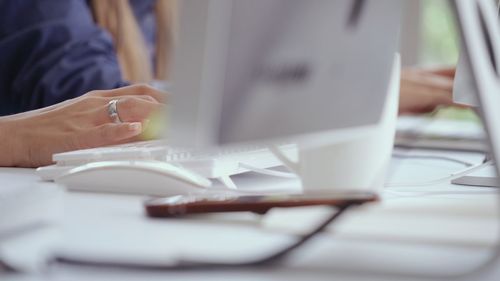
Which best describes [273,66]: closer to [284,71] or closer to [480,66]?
[284,71]

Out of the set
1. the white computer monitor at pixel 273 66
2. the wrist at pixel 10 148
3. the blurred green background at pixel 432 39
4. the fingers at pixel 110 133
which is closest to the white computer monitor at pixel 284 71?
the white computer monitor at pixel 273 66

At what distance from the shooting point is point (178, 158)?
0.76 m

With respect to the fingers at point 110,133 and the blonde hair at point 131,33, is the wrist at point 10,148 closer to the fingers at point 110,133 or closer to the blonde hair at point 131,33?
the fingers at point 110,133

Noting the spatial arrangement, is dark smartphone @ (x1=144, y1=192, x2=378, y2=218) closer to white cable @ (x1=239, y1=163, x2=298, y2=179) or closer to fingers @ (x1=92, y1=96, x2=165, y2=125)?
white cable @ (x1=239, y1=163, x2=298, y2=179)

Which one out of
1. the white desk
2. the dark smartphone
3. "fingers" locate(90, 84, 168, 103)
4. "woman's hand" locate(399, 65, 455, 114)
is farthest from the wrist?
"woman's hand" locate(399, 65, 455, 114)

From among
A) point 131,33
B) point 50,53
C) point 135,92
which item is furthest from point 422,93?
point 135,92

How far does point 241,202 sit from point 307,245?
0.07 meters

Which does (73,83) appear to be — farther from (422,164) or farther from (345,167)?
(345,167)

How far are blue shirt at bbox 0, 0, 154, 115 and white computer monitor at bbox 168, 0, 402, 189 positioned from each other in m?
0.92

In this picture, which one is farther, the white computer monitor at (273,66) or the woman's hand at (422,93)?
the woman's hand at (422,93)

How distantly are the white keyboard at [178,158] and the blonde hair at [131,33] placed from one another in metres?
0.74

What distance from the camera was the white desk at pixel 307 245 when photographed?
1.39 feet

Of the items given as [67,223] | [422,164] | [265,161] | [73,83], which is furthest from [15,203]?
[73,83]

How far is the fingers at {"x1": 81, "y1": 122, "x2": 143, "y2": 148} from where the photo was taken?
0.84 meters
